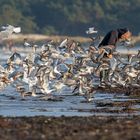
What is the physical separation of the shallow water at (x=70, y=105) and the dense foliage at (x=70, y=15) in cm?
5838

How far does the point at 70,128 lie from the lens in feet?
47.6

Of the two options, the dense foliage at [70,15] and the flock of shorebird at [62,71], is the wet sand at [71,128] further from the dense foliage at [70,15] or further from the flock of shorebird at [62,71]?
the dense foliage at [70,15]

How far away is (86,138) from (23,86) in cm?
853

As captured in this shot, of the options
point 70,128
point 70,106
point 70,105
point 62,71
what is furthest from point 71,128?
point 62,71

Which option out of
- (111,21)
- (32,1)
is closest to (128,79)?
Answer: (111,21)

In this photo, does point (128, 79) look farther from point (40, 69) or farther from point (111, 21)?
point (111, 21)

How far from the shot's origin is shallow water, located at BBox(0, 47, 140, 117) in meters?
17.9

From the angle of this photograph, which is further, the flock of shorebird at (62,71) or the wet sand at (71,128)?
the flock of shorebird at (62,71)

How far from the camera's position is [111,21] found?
8469 centimetres

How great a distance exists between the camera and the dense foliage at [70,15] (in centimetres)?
8350

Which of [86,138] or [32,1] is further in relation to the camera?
[32,1]

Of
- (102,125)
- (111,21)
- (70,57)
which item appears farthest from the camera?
(111,21)

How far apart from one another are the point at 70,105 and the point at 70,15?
68.9 meters

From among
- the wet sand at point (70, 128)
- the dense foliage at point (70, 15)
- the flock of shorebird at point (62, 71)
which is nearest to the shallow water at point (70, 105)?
the flock of shorebird at point (62, 71)
